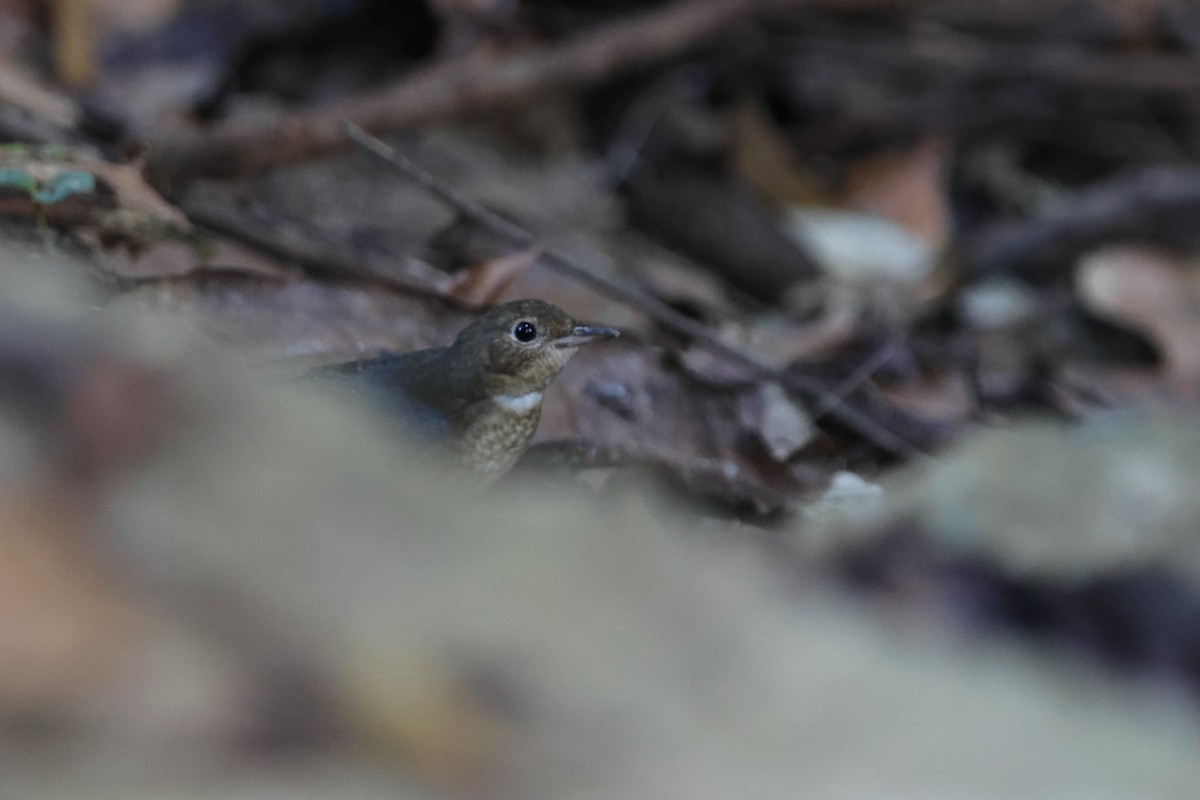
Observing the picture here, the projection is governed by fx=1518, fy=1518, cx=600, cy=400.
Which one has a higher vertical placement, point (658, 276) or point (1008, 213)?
point (1008, 213)

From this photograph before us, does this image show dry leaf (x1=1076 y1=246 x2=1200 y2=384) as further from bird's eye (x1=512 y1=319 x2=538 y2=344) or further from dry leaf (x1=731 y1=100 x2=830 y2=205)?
bird's eye (x1=512 y1=319 x2=538 y2=344)

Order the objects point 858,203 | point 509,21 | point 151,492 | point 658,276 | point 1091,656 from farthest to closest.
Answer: point 858,203 → point 509,21 → point 658,276 → point 1091,656 → point 151,492

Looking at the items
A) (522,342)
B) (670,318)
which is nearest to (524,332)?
(522,342)

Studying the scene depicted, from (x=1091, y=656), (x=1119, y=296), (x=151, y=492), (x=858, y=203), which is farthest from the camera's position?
(x=858, y=203)

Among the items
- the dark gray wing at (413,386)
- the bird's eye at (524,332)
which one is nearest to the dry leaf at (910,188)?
the bird's eye at (524,332)

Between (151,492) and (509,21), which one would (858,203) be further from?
(151,492)

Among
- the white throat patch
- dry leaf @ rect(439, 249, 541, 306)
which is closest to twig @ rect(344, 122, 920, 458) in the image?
dry leaf @ rect(439, 249, 541, 306)

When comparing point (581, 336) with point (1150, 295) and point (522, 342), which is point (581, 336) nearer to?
point (522, 342)

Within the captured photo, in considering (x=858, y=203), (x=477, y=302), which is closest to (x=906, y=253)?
(x=858, y=203)

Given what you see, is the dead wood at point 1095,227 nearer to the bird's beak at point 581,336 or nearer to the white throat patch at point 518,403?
the bird's beak at point 581,336
